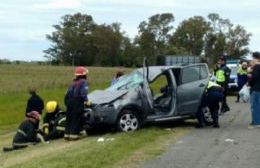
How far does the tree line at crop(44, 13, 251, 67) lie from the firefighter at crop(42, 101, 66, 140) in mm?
82415

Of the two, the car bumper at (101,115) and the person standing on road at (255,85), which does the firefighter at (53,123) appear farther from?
the person standing on road at (255,85)

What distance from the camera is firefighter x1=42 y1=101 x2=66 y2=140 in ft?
52.0

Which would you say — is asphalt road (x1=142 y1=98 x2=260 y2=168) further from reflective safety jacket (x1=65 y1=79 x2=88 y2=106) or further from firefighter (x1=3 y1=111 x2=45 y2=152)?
firefighter (x1=3 y1=111 x2=45 y2=152)

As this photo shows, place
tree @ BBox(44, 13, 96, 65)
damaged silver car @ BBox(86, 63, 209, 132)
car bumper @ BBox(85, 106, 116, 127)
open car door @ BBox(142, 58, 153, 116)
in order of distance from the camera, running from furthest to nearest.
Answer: tree @ BBox(44, 13, 96, 65)
open car door @ BBox(142, 58, 153, 116)
damaged silver car @ BBox(86, 63, 209, 132)
car bumper @ BBox(85, 106, 116, 127)

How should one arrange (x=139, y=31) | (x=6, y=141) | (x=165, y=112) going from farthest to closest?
(x=139, y=31) → (x=6, y=141) → (x=165, y=112)

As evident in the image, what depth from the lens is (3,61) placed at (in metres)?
127

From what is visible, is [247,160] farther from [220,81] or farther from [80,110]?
[220,81]

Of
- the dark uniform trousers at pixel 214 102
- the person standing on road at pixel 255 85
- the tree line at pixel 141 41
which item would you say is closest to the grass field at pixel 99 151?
the dark uniform trousers at pixel 214 102

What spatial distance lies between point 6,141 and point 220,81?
24.2 ft

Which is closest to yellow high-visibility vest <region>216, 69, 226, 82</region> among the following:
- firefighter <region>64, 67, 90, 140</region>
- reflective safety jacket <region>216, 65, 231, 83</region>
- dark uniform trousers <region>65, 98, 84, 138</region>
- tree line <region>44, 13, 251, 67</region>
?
reflective safety jacket <region>216, 65, 231, 83</region>

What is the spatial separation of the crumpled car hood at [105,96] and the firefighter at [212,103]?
2.17 m

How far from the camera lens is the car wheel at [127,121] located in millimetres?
15336

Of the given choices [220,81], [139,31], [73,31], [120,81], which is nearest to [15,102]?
[220,81]

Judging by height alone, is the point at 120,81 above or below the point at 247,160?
above
